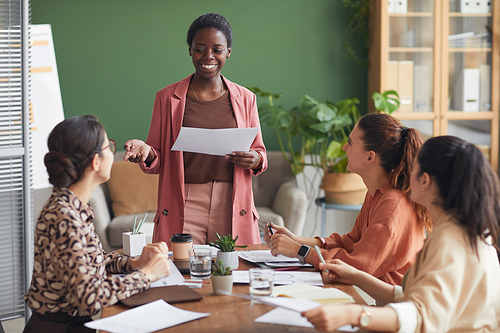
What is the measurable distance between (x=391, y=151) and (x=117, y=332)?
3.22 feet

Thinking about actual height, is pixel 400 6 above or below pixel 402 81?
above

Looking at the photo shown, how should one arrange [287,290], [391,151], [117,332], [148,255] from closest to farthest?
[117,332] → [287,290] → [148,255] → [391,151]

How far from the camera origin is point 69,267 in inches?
42.0

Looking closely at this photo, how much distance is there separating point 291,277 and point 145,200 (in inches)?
101

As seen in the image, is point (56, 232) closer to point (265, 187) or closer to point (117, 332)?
point (117, 332)

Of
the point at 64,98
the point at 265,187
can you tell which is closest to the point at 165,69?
the point at 64,98

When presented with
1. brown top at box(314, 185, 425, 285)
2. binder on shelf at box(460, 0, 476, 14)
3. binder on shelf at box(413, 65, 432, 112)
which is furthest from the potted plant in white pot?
brown top at box(314, 185, 425, 285)

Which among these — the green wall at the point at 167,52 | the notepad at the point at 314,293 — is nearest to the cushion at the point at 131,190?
the green wall at the point at 167,52

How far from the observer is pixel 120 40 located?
4051 millimetres

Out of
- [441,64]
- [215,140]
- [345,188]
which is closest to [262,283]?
[215,140]

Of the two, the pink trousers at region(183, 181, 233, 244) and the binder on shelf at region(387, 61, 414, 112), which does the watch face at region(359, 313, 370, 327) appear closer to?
the pink trousers at region(183, 181, 233, 244)

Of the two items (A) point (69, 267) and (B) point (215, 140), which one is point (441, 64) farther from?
(A) point (69, 267)

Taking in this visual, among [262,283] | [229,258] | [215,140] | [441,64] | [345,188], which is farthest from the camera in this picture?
[441,64]

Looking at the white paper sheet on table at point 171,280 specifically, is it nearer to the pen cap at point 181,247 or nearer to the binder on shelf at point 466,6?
the pen cap at point 181,247
